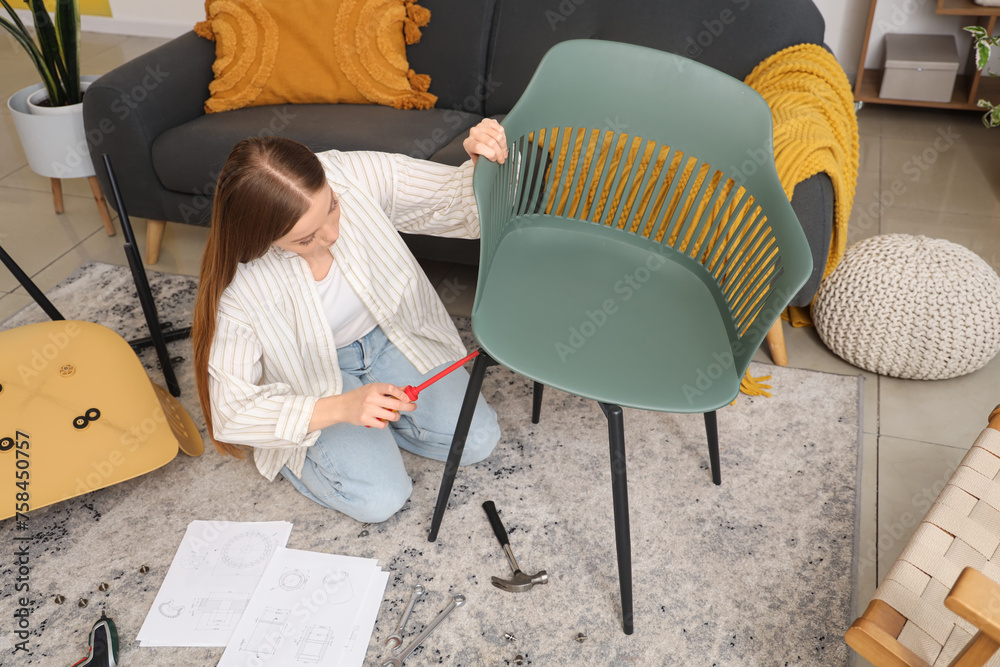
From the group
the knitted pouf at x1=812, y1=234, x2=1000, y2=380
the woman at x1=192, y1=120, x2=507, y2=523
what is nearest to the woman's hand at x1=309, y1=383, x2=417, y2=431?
the woman at x1=192, y1=120, x2=507, y2=523

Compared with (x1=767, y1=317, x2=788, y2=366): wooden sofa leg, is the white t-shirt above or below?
above

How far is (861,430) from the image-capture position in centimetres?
172

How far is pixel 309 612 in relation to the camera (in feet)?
4.60

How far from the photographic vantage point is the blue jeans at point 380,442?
1.54 meters

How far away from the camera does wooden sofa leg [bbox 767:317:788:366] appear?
1.88 m

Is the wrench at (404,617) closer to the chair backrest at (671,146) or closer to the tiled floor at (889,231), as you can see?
the chair backrest at (671,146)

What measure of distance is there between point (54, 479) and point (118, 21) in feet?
10.8

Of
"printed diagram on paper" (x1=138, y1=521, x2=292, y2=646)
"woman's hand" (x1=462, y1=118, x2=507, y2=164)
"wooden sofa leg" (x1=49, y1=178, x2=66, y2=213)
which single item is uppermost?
"woman's hand" (x1=462, y1=118, x2=507, y2=164)

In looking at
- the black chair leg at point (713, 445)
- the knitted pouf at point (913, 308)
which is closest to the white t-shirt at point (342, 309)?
the black chair leg at point (713, 445)

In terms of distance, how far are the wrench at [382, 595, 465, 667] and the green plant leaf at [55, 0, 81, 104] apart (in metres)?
1.80

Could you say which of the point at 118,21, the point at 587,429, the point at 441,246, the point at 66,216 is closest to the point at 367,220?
the point at 441,246

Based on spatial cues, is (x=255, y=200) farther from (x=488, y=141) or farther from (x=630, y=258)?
(x=630, y=258)

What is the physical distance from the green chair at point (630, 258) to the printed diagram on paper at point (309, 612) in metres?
0.18

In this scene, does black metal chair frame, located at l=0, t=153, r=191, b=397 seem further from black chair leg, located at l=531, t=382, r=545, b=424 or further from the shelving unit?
the shelving unit
